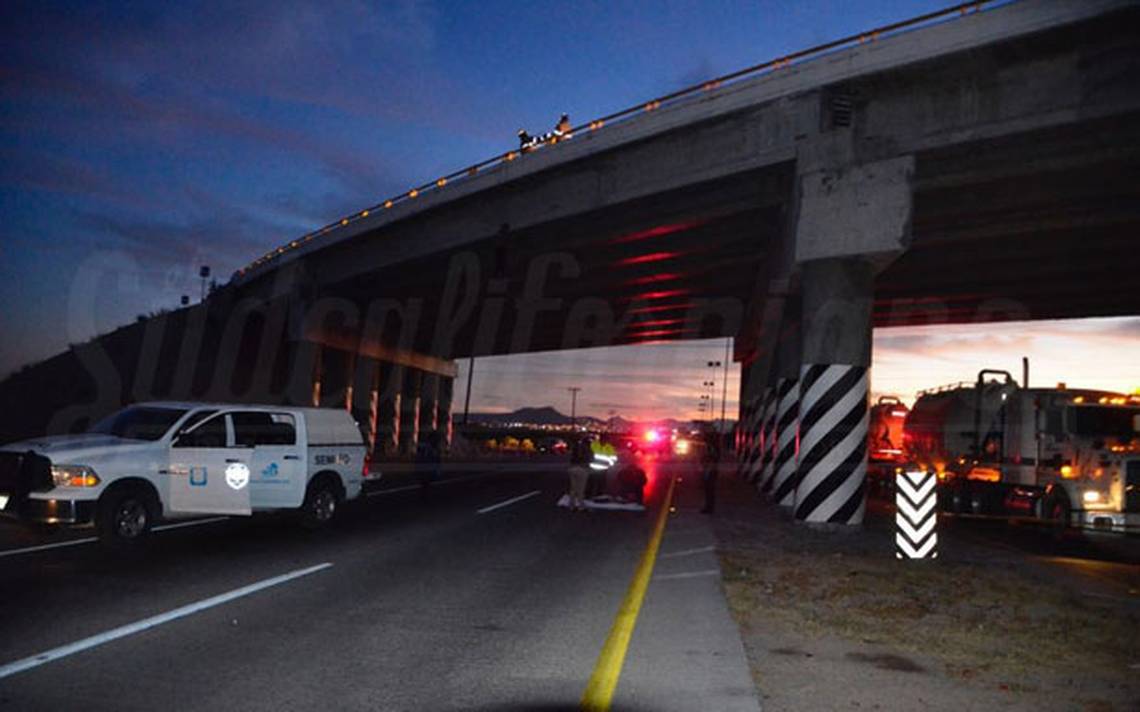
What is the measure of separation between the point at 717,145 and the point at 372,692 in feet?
55.1

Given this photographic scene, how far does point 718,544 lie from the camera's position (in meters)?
15.1

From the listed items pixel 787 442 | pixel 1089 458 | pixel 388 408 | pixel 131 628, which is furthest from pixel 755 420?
pixel 131 628

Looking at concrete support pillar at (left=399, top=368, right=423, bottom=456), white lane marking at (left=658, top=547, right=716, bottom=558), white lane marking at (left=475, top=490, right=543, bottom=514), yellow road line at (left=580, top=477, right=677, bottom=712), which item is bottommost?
yellow road line at (left=580, top=477, right=677, bottom=712)

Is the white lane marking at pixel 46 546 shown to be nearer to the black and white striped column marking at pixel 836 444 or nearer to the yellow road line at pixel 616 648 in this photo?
the yellow road line at pixel 616 648

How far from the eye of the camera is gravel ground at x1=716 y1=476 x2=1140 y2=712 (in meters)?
6.61

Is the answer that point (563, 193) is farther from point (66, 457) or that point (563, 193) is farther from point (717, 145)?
point (66, 457)

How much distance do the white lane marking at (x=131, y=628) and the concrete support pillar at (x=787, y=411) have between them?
45.5ft

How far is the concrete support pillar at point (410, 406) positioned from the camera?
2227 inches

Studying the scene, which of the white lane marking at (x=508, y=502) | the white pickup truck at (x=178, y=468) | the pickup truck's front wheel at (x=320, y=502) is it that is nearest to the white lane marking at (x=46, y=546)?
the white pickup truck at (x=178, y=468)

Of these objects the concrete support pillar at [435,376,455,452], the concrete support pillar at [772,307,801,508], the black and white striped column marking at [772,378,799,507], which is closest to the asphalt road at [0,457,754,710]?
the black and white striped column marking at [772,378,799,507]

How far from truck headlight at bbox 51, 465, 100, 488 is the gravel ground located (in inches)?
320

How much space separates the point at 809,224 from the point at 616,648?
12296 millimetres

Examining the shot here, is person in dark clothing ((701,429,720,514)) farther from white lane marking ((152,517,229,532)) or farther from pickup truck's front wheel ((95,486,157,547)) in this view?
pickup truck's front wheel ((95,486,157,547))

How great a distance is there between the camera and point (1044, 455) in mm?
20484
